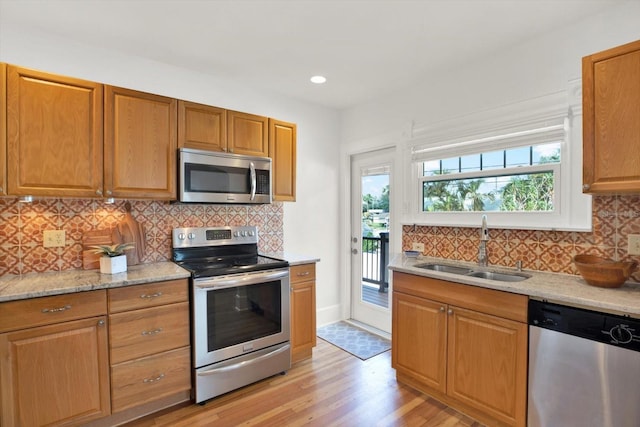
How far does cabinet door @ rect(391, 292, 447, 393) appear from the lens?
2.19 meters

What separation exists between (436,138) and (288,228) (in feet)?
5.51

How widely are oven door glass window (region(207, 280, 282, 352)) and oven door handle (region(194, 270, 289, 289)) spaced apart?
0.04 meters

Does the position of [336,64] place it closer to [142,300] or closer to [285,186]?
[285,186]

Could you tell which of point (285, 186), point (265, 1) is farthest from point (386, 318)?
point (265, 1)

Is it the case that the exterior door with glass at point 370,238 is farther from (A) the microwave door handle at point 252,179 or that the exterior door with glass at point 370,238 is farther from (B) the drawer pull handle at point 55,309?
(B) the drawer pull handle at point 55,309

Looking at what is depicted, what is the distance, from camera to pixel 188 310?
2188mm

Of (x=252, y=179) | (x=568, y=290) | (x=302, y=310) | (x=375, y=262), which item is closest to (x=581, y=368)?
(x=568, y=290)

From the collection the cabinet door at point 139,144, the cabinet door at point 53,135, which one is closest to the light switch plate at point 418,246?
the cabinet door at point 139,144

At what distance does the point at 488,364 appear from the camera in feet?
6.40

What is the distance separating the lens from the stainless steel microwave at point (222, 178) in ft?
7.87

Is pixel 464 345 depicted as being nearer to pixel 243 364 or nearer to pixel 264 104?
pixel 243 364

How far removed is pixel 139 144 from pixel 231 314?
1.35 metres

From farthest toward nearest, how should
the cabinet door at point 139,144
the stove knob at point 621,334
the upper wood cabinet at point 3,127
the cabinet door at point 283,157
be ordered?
the cabinet door at point 283,157 < the cabinet door at point 139,144 < the upper wood cabinet at point 3,127 < the stove knob at point 621,334

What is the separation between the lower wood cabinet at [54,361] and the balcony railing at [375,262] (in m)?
2.59
